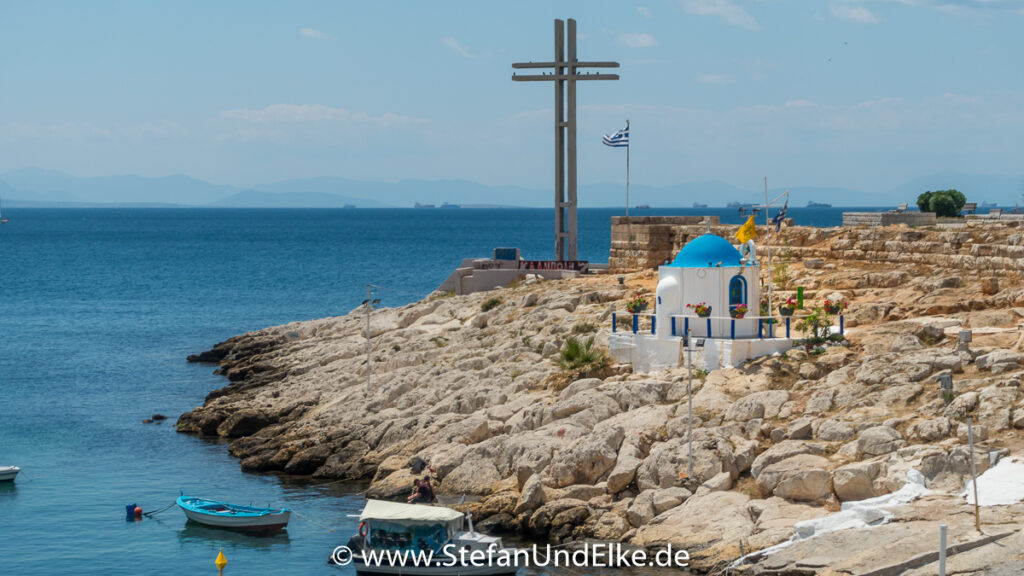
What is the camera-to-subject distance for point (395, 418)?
3497 cm

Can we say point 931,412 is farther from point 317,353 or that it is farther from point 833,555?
point 317,353

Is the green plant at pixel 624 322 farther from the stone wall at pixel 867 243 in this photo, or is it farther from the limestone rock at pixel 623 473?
the limestone rock at pixel 623 473

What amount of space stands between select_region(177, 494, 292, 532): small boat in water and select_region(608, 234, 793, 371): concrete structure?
1045cm

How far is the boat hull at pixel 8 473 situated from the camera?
34.5 m

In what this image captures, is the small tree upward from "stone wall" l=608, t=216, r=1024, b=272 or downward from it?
upward

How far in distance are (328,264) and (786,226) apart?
85232 mm

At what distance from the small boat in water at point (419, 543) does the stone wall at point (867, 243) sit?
17392mm

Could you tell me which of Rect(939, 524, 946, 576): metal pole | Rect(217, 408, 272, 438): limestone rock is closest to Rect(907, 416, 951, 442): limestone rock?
Rect(939, 524, 946, 576): metal pole

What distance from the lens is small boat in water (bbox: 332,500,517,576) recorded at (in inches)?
985

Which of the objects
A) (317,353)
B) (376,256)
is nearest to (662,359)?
(317,353)

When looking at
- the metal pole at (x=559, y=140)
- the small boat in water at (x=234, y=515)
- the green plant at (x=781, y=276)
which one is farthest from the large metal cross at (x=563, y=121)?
the small boat in water at (x=234, y=515)

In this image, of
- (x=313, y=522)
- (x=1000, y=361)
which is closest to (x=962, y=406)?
(x=1000, y=361)

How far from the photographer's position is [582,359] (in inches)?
1315

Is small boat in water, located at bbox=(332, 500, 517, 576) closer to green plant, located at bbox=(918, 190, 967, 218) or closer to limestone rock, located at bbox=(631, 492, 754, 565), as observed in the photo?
limestone rock, located at bbox=(631, 492, 754, 565)
